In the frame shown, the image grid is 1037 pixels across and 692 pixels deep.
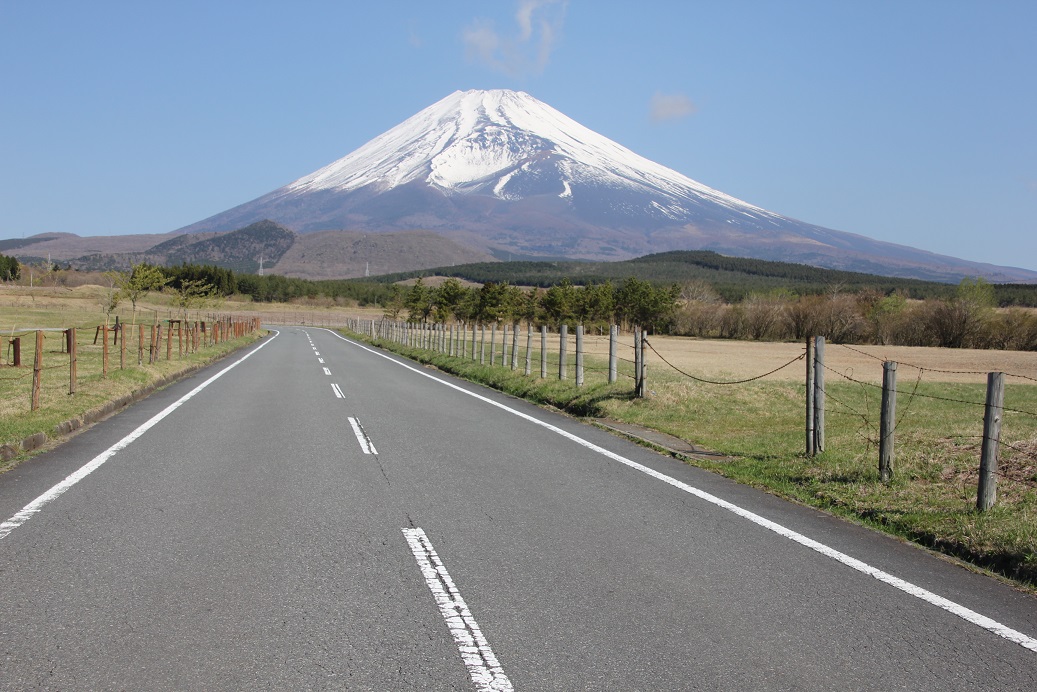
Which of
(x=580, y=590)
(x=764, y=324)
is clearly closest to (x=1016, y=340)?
(x=764, y=324)

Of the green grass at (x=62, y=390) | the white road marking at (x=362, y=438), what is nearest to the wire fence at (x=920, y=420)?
the white road marking at (x=362, y=438)

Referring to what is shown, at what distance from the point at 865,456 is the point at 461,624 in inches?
234

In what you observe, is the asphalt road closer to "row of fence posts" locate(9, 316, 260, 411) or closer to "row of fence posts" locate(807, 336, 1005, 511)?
"row of fence posts" locate(807, 336, 1005, 511)

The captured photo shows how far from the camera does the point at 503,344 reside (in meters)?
22.4

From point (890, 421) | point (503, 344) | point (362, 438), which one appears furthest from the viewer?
point (503, 344)

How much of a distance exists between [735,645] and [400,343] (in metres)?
40.7

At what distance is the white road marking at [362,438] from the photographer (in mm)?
8922

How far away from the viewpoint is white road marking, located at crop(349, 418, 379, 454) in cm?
892

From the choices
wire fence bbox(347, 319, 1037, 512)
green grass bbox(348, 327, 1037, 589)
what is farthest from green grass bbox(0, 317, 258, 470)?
wire fence bbox(347, 319, 1037, 512)

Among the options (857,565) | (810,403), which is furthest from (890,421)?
(857,565)

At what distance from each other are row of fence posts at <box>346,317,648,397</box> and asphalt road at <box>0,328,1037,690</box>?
21.1ft

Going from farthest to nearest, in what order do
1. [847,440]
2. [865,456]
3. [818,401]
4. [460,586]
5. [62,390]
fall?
1. [62,390]
2. [847,440]
3. [818,401]
4. [865,456]
5. [460,586]

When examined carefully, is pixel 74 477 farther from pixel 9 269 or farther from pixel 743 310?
pixel 9 269

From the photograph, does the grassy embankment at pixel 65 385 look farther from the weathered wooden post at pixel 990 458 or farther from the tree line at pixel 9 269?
the tree line at pixel 9 269
